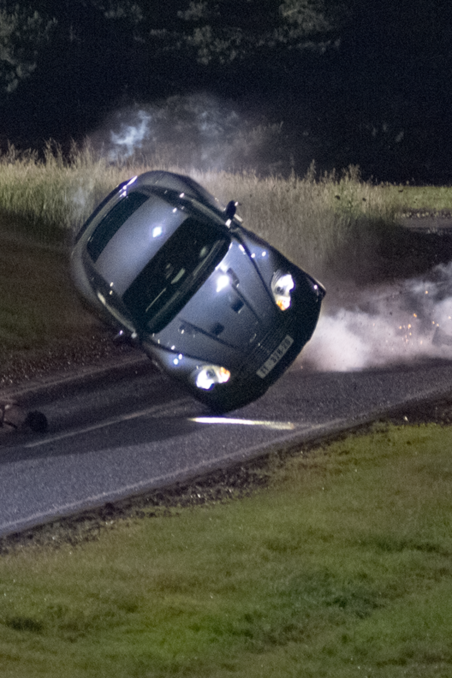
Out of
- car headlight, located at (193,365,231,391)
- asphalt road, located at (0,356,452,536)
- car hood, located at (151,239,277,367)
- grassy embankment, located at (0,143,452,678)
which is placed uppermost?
car hood, located at (151,239,277,367)

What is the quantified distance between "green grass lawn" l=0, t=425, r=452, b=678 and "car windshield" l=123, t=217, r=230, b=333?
86.1 inches

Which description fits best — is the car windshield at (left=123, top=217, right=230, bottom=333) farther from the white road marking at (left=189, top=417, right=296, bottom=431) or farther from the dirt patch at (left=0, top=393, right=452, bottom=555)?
the dirt patch at (left=0, top=393, right=452, bottom=555)

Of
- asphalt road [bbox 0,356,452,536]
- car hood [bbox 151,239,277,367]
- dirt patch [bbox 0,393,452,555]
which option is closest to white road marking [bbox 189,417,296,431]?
asphalt road [bbox 0,356,452,536]

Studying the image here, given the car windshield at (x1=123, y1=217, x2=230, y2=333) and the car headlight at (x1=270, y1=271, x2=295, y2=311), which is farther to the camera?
the car headlight at (x1=270, y1=271, x2=295, y2=311)

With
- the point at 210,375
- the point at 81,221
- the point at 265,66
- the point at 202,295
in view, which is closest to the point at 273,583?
the point at 210,375

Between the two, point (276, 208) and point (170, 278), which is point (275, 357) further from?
point (276, 208)

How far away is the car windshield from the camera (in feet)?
30.1

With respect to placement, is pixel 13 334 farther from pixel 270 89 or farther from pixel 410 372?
pixel 270 89

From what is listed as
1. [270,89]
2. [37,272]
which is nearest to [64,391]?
[37,272]

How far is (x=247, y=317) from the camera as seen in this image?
9297 mm

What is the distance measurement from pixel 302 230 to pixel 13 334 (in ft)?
23.4

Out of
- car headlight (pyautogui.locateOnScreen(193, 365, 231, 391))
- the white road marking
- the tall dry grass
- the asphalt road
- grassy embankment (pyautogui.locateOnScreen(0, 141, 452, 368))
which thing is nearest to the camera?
the asphalt road

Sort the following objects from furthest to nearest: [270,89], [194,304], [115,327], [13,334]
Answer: [270,89], [13,334], [115,327], [194,304]

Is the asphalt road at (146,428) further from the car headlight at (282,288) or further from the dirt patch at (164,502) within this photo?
the car headlight at (282,288)
